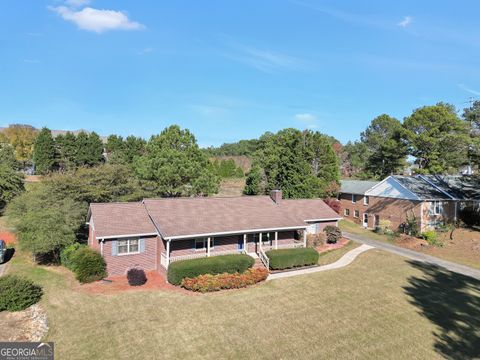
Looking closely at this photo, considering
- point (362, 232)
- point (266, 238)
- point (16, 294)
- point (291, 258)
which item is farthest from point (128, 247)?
point (362, 232)

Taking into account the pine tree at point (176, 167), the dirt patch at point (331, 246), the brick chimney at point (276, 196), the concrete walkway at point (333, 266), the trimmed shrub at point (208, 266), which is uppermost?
the pine tree at point (176, 167)

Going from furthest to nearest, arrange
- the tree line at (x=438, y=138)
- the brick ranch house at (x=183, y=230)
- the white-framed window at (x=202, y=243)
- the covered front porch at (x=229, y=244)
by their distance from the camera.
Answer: the tree line at (x=438, y=138)
the white-framed window at (x=202, y=243)
the covered front porch at (x=229, y=244)
the brick ranch house at (x=183, y=230)

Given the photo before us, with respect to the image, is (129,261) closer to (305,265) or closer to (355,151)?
(305,265)

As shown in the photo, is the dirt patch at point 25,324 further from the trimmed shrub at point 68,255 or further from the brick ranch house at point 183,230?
the trimmed shrub at point 68,255

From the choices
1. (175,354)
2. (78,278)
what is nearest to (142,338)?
(175,354)

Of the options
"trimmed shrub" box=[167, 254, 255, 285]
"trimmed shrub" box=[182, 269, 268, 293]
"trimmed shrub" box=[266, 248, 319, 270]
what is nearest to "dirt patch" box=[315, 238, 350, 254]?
"trimmed shrub" box=[266, 248, 319, 270]

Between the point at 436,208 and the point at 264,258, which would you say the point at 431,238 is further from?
the point at 264,258

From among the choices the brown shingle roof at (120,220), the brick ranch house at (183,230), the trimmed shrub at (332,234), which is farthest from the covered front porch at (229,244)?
the trimmed shrub at (332,234)
